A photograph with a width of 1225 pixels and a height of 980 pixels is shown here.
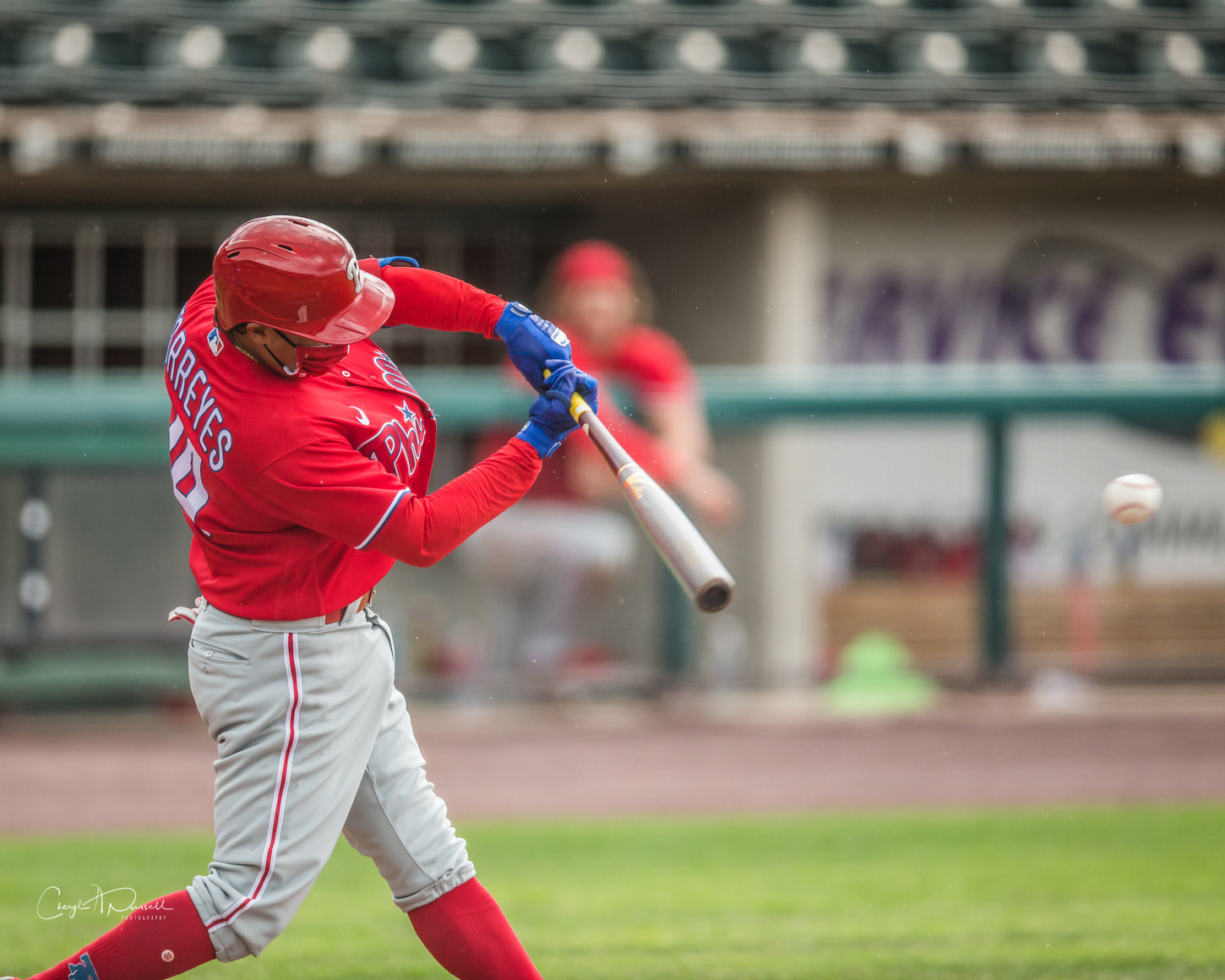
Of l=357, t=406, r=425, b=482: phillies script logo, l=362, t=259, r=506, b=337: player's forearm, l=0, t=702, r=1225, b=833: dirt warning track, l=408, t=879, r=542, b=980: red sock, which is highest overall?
l=362, t=259, r=506, b=337: player's forearm

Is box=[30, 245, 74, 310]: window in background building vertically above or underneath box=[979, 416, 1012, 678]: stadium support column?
above

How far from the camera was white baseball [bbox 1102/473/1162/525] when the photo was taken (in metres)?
2.86

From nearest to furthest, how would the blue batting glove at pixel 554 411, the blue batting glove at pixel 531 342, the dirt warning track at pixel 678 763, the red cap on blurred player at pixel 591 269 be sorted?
1. the blue batting glove at pixel 554 411
2. the blue batting glove at pixel 531 342
3. the red cap on blurred player at pixel 591 269
4. the dirt warning track at pixel 678 763

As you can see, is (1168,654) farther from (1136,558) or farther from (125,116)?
(125,116)

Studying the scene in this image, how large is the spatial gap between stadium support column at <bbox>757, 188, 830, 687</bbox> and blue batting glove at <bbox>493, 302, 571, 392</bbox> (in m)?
3.62

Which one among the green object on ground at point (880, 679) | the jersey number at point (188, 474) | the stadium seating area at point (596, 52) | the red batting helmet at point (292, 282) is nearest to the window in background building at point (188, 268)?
the stadium seating area at point (596, 52)

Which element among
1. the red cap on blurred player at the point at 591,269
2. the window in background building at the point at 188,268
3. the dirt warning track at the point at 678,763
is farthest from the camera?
the window in background building at the point at 188,268

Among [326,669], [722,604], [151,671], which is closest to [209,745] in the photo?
[151,671]

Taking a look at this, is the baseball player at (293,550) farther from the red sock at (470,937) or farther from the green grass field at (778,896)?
the green grass field at (778,896)

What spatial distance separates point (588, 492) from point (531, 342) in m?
2.94

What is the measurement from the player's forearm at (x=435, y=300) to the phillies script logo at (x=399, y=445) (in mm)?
299

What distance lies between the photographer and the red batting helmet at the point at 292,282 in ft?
6.69

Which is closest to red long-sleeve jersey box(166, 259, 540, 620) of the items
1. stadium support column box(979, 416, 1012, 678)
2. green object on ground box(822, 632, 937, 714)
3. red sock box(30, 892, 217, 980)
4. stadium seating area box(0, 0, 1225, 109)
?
red sock box(30, 892, 217, 980)

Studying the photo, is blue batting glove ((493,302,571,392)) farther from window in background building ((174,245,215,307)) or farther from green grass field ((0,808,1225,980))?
window in background building ((174,245,215,307))
